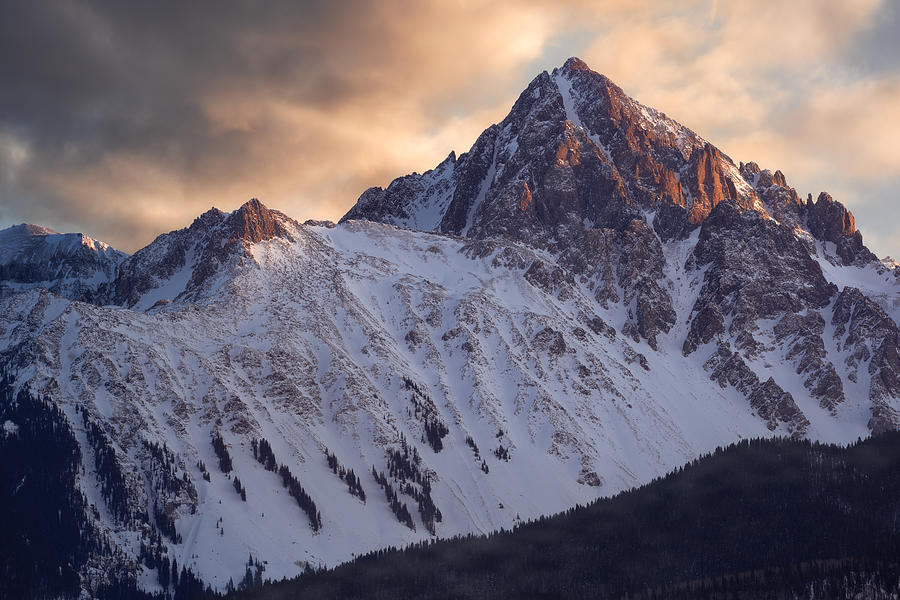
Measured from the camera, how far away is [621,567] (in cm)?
19088

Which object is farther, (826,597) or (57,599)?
(57,599)

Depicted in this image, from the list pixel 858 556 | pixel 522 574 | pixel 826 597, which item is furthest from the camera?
pixel 522 574

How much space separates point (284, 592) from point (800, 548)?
105 meters

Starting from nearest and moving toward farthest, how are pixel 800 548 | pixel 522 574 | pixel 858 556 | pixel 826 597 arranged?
pixel 826 597 < pixel 858 556 < pixel 800 548 < pixel 522 574

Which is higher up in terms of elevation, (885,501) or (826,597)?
(885,501)

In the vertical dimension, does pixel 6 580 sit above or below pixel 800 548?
above

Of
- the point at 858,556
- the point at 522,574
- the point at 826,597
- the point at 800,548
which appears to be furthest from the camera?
the point at 522,574

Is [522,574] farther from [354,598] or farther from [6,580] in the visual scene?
[6,580]

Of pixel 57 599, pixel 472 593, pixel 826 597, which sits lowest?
pixel 826 597

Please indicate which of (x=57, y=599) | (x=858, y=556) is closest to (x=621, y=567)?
(x=858, y=556)

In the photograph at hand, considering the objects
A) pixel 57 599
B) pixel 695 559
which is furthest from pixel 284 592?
pixel 695 559

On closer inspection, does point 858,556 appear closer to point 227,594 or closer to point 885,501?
point 885,501

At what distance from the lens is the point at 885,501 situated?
198 m

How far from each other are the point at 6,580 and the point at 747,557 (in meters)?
156
